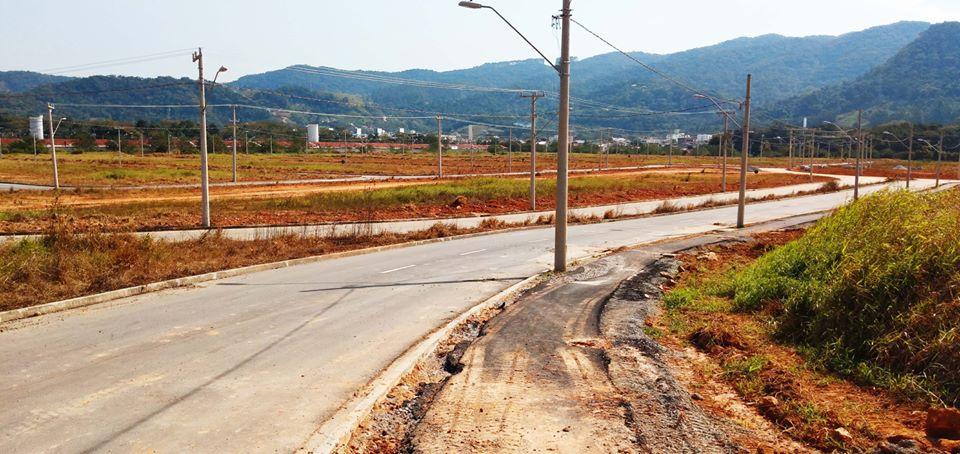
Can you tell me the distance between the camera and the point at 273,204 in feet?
122

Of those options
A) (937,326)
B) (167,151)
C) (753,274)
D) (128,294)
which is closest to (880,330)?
(937,326)

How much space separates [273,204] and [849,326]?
104ft

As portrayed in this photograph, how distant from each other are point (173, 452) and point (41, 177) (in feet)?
218

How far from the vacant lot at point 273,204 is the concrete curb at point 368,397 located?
1513cm

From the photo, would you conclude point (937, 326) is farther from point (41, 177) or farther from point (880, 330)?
point (41, 177)

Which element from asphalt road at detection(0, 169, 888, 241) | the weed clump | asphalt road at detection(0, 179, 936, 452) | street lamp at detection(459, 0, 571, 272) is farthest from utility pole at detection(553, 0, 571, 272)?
asphalt road at detection(0, 169, 888, 241)

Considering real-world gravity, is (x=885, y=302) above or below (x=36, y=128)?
below

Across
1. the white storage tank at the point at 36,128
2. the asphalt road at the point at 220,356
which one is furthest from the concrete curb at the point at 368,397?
the white storage tank at the point at 36,128

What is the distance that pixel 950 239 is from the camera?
385 inches

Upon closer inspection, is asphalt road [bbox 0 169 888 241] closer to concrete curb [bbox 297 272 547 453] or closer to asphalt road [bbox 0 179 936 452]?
asphalt road [bbox 0 179 936 452]

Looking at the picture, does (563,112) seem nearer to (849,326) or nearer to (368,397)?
(849,326)

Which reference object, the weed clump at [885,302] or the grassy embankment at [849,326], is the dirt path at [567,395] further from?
the weed clump at [885,302]

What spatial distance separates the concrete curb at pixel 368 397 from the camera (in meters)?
6.68

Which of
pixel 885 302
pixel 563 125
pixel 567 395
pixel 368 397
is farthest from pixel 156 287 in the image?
pixel 885 302
